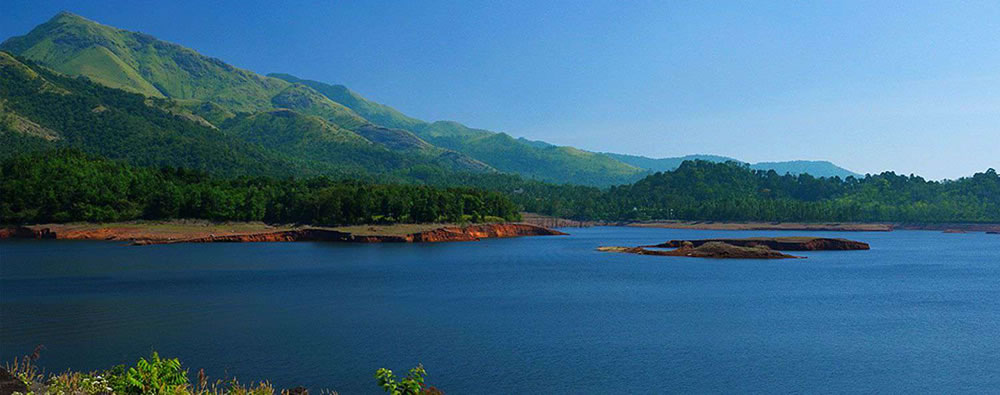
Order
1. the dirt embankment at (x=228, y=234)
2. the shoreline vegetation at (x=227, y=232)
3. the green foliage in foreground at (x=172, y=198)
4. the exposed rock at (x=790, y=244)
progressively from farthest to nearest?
the green foliage in foreground at (x=172, y=198) < the shoreline vegetation at (x=227, y=232) < the dirt embankment at (x=228, y=234) < the exposed rock at (x=790, y=244)

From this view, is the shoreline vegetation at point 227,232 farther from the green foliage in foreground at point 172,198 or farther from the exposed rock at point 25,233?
the green foliage in foreground at point 172,198

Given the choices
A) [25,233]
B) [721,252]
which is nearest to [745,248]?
[721,252]

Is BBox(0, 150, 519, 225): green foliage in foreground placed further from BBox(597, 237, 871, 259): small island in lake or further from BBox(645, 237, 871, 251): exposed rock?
BBox(645, 237, 871, 251): exposed rock

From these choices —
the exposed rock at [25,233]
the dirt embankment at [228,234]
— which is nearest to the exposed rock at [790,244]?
the dirt embankment at [228,234]

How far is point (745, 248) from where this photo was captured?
5020 inches

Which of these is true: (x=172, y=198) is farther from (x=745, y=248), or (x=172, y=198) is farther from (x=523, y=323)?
(x=523, y=323)

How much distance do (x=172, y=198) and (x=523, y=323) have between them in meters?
137

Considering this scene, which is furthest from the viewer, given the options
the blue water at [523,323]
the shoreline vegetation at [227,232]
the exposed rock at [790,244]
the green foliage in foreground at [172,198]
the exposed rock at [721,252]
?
the green foliage in foreground at [172,198]

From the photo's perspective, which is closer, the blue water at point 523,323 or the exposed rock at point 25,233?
the blue water at point 523,323

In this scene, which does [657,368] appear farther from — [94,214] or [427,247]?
[94,214]

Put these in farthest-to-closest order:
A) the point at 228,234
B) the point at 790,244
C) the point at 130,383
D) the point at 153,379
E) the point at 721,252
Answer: the point at 228,234 → the point at 790,244 → the point at 721,252 → the point at 153,379 → the point at 130,383

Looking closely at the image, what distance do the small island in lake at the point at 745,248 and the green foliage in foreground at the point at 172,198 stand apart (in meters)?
59.0

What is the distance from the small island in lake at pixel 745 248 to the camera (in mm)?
124750

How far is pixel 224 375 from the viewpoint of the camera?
35625 mm
